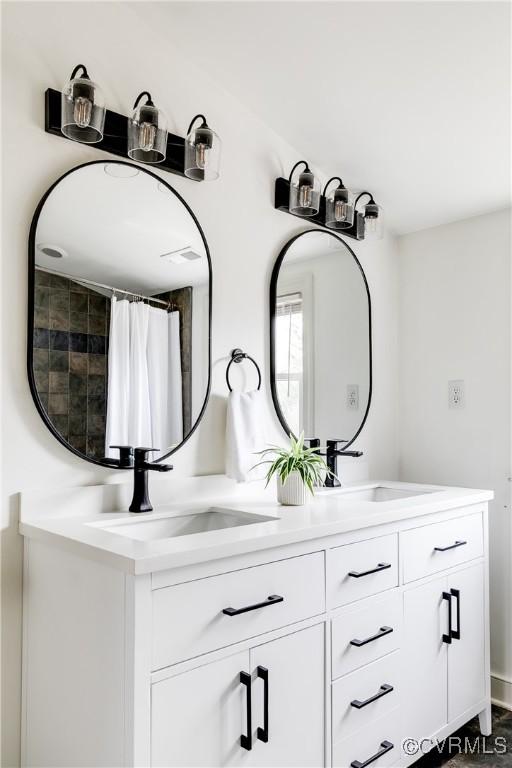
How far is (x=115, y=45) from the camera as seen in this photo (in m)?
1.78

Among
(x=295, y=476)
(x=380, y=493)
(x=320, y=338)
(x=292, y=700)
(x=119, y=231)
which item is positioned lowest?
(x=292, y=700)

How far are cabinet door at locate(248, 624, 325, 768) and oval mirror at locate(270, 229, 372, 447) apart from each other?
35.9 inches

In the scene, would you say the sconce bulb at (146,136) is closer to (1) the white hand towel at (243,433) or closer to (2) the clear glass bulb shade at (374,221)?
(1) the white hand towel at (243,433)

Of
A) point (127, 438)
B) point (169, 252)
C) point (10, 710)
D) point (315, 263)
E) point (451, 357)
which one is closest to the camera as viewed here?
point (10, 710)

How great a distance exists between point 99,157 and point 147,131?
0.17m

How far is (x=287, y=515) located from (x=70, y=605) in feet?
2.11

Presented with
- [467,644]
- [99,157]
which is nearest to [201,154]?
[99,157]

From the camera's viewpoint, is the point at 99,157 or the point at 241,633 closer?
the point at 241,633

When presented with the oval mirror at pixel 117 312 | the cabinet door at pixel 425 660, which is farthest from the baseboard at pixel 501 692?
the oval mirror at pixel 117 312

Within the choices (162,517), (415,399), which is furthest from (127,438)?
(415,399)

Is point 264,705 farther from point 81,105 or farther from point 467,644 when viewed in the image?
point 81,105

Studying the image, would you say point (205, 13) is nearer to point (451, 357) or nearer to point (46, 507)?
point (46, 507)

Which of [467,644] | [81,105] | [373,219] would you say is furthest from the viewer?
[373,219]

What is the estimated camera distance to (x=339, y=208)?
2.34 m
